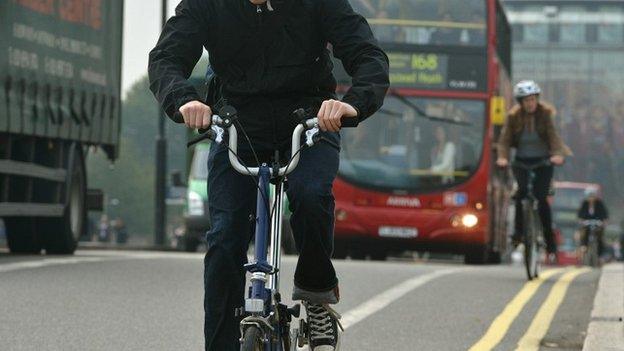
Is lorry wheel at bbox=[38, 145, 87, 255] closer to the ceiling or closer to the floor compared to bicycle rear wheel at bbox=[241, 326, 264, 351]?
closer to the ceiling

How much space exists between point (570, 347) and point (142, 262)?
7.60 m

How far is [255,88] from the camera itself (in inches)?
242

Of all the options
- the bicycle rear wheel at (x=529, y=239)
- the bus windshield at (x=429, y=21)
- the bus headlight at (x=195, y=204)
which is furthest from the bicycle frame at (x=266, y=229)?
the bus headlight at (x=195, y=204)

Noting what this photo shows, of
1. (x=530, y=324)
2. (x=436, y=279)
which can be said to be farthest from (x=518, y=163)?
(x=530, y=324)

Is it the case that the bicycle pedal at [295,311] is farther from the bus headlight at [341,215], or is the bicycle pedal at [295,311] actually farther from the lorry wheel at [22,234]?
the bus headlight at [341,215]

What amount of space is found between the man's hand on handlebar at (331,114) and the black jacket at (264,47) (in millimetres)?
278

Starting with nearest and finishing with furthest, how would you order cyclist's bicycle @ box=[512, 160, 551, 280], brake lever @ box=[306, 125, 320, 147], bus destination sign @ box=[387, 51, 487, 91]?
brake lever @ box=[306, 125, 320, 147] → cyclist's bicycle @ box=[512, 160, 551, 280] → bus destination sign @ box=[387, 51, 487, 91]

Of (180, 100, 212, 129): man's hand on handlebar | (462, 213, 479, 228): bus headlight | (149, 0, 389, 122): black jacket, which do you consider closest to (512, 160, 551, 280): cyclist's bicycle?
(462, 213, 479, 228): bus headlight

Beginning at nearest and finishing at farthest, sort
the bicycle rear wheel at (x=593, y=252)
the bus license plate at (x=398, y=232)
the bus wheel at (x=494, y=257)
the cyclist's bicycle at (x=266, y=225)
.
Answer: the cyclist's bicycle at (x=266, y=225) < the bus license plate at (x=398, y=232) < the bus wheel at (x=494, y=257) < the bicycle rear wheel at (x=593, y=252)

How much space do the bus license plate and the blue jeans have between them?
776 inches

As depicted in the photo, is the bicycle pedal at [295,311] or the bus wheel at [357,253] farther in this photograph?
the bus wheel at [357,253]

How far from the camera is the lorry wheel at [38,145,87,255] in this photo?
19891 millimetres

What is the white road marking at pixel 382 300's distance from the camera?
1135 centimetres

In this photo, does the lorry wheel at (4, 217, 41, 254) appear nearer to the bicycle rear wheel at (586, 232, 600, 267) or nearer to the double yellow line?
the double yellow line
